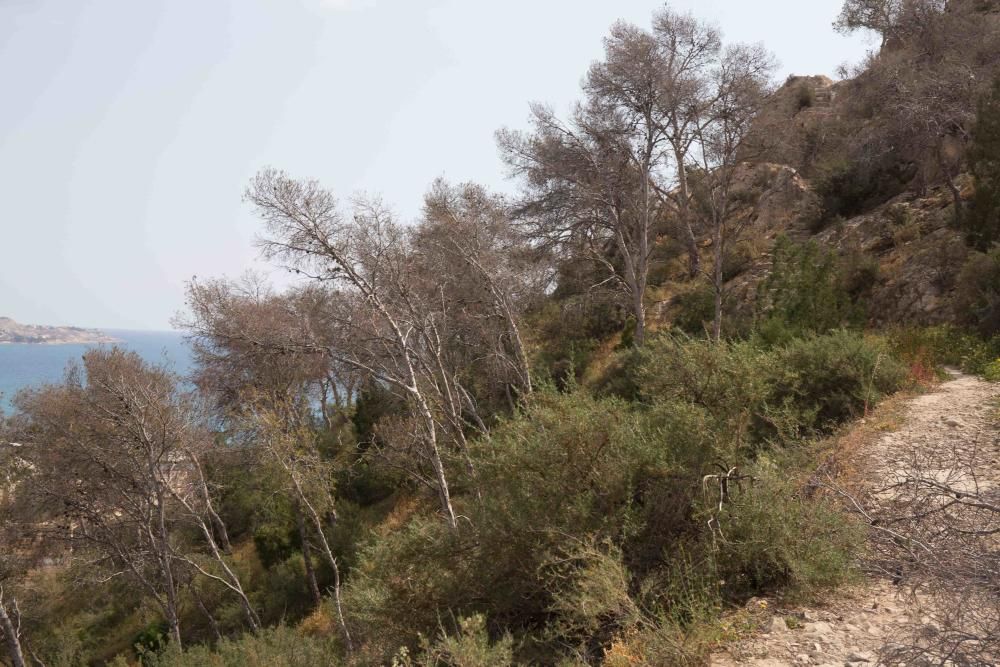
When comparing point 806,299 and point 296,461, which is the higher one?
point 806,299

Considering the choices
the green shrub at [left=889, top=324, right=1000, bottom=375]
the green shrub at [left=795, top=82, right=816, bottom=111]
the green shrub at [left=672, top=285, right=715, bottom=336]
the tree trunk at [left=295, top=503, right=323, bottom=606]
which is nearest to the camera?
the green shrub at [left=889, top=324, right=1000, bottom=375]

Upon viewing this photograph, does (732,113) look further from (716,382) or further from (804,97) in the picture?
(804,97)

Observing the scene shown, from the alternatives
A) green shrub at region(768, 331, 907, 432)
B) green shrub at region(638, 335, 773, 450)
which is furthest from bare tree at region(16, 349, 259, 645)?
green shrub at region(768, 331, 907, 432)

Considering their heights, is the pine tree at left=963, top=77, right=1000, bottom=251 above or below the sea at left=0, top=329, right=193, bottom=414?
below

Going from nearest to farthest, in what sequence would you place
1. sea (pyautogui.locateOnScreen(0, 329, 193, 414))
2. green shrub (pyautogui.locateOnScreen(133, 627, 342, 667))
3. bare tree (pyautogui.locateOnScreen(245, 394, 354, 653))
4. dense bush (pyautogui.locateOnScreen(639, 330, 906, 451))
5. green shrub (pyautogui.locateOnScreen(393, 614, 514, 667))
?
green shrub (pyautogui.locateOnScreen(393, 614, 514, 667))
dense bush (pyautogui.locateOnScreen(639, 330, 906, 451))
green shrub (pyautogui.locateOnScreen(133, 627, 342, 667))
bare tree (pyautogui.locateOnScreen(245, 394, 354, 653))
sea (pyautogui.locateOnScreen(0, 329, 193, 414))

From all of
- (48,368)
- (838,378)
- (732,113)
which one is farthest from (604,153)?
(48,368)

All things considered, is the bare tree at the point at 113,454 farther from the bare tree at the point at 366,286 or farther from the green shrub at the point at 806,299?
the green shrub at the point at 806,299

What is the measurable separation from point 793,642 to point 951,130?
1701 cm

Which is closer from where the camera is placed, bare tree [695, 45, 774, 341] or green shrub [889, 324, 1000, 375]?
green shrub [889, 324, 1000, 375]

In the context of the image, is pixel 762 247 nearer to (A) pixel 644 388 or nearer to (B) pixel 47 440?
(A) pixel 644 388

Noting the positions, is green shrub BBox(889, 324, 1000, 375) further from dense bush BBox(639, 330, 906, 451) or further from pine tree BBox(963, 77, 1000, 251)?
pine tree BBox(963, 77, 1000, 251)

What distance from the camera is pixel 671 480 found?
239 inches

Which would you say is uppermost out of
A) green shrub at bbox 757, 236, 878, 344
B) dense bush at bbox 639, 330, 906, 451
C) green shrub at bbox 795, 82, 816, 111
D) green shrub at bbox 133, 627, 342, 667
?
green shrub at bbox 795, 82, 816, 111

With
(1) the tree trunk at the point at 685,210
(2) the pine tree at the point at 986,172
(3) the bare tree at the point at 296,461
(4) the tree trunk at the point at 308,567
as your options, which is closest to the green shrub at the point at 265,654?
(3) the bare tree at the point at 296,461
